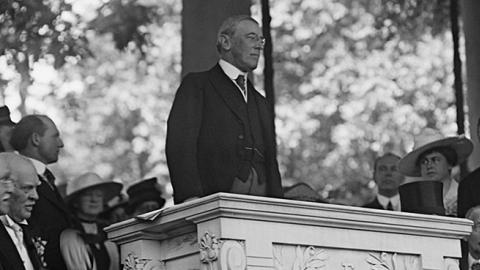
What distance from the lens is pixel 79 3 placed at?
11.8 m

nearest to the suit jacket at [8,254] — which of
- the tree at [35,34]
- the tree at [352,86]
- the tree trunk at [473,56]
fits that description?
the tree at [35,34]

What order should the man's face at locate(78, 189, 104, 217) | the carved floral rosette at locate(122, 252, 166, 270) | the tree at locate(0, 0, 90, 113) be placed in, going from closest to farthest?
the carved floral rosette at locate(122, 252, 166, 270) → the man's face at locate(78, 189, 104, 217) → the tree at locate(0, 0, 90, 113)

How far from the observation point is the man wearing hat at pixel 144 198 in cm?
957

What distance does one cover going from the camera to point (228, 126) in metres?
6.76

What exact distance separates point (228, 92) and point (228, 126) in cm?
19

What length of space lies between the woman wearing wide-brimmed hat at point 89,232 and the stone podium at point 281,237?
755 mm

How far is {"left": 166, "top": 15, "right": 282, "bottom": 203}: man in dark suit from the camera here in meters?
6.61

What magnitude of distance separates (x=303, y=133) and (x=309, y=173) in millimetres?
583

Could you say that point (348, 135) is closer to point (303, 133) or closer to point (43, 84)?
point (303, 133)

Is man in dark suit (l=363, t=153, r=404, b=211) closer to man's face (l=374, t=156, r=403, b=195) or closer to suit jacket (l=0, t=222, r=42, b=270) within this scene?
man's face (l=374, t=156, r=403, b=195)

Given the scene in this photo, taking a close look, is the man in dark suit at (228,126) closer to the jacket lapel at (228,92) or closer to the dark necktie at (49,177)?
the jacket lapel at (228,92)

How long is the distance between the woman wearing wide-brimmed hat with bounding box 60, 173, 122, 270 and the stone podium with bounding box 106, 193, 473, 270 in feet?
2.48

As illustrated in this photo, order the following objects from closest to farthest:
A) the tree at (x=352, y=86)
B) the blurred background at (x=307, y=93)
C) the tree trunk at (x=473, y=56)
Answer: the tree trunk at (x=473, y=56) → the blurred background at (x=307, y=93) → the tree at (x=352, y=86)

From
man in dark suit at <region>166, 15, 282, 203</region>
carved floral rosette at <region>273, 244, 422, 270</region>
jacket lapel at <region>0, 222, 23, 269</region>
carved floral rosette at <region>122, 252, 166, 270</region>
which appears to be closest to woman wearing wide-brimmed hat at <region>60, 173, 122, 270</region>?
jacket lapel at <region>0, 222, 23, 269</region>
